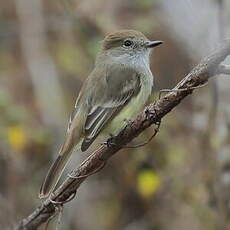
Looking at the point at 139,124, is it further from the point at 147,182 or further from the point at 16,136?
the point at 16,136

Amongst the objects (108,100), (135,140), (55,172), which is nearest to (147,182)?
(135,140)

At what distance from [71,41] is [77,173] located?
431 centimetres

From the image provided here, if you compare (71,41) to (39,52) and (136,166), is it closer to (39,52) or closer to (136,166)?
(39,52)

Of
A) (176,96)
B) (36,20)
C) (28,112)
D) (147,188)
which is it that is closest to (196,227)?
(147,188)

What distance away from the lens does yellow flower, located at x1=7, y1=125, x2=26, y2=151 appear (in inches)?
230

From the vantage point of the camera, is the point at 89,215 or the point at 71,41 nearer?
the point at 89,215

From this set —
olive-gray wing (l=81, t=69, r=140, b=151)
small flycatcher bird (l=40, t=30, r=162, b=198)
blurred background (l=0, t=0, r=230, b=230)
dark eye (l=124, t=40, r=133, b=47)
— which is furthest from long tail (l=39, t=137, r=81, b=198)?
blurred background (l=0, t=0, r=230, b=230)

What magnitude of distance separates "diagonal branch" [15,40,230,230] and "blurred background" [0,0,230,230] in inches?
62.1

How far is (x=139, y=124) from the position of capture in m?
2.92

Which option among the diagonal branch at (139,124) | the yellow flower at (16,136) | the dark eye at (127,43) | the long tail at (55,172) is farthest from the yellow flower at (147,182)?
the diagonal branch at (139,124)

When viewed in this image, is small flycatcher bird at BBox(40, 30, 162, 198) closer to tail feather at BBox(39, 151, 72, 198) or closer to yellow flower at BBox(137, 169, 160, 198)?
tail feather at BBox(39, 151, 72, 198)

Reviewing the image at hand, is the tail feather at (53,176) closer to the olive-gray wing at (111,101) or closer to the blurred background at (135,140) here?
the olive-gray wing at (111,101)

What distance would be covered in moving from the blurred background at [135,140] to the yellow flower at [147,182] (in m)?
0.01

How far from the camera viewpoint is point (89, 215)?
6.19m
